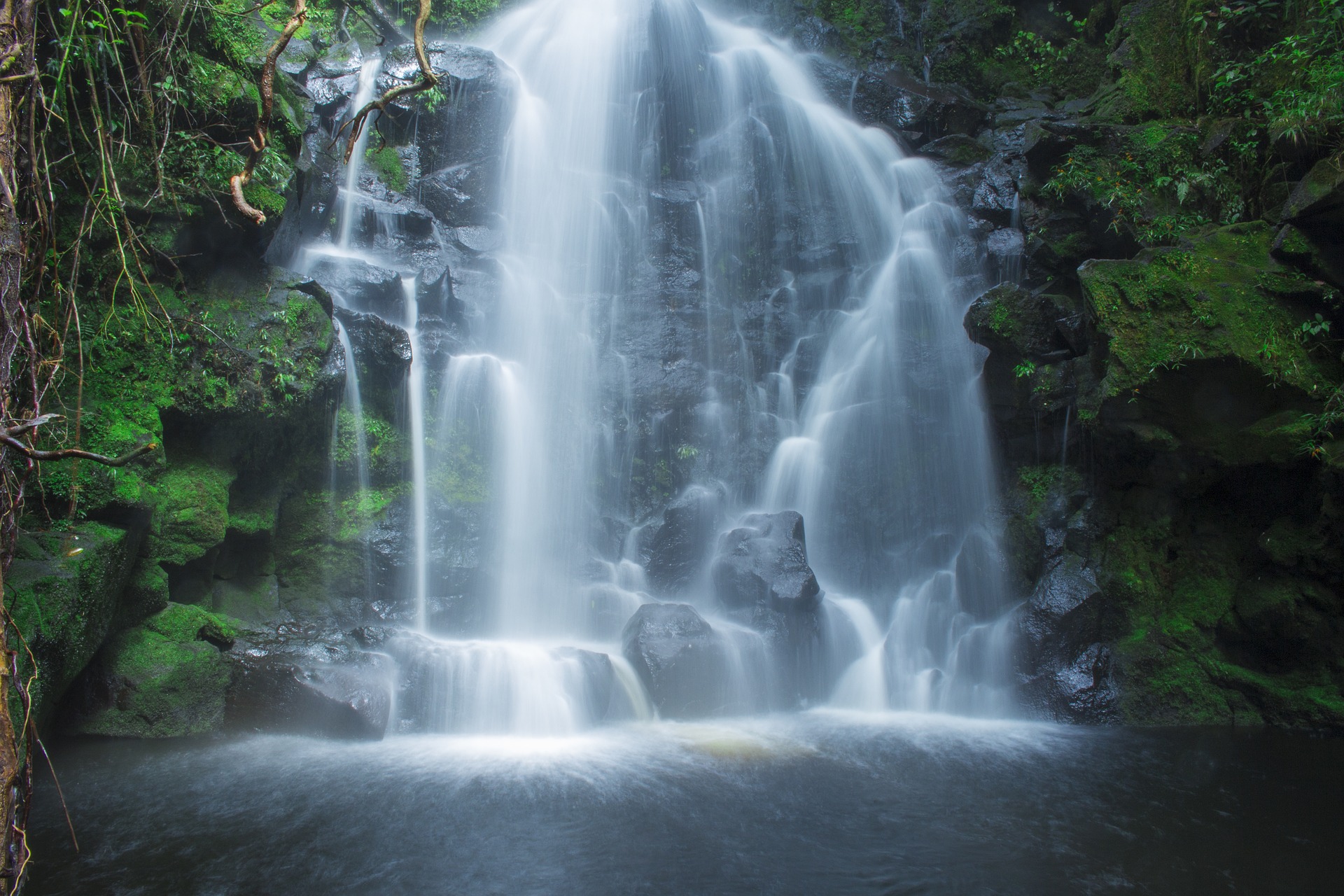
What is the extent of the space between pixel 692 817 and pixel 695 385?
7981 millimetres

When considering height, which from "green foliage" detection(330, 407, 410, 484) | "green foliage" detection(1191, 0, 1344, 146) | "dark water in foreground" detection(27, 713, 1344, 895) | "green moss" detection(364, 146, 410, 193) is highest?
"green moss" detection(364, 146, 410, 193)

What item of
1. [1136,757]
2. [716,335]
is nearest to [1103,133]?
[716,335]

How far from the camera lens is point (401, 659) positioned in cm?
754

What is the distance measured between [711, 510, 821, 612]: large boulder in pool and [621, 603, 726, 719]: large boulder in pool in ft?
3.28

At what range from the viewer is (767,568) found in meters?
9.48

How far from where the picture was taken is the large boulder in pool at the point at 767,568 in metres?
9.27

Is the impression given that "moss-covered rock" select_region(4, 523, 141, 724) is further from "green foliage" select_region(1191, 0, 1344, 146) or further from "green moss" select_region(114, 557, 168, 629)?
"green foliage" select_region(1191, 0, 1344, 146)

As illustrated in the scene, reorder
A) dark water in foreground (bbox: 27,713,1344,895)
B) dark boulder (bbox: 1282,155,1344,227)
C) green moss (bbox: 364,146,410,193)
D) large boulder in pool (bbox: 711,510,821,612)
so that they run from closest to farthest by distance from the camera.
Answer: dark water in foreground (bbox: 27,713,1344,895), dark boulder (bbox: 1282,155,1344,227), large boulder in pool (bbox: 711,510,821,612), green moss (bbox: 364,146,410,193)

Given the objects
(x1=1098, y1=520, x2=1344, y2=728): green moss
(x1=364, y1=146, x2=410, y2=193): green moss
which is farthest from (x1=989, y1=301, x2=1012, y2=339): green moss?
(x1=364, y1=146, x2=410, y2=193): green moss

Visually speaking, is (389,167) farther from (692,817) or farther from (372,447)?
(692,817)

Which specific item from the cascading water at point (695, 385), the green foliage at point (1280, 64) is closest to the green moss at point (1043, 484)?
the cascading water at point (695, 385)

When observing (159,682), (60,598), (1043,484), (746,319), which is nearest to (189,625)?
(159,682)

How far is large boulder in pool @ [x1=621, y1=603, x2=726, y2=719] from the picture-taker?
26.3 ft

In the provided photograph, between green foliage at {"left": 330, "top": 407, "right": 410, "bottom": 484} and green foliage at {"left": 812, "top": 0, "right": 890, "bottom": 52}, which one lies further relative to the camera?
green foliage at {"left": 812, "top": 0, "right": 890, "bottom": 52}
